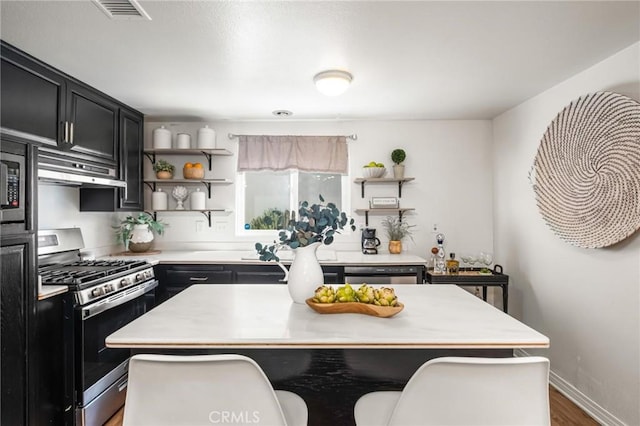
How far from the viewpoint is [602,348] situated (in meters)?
2.21

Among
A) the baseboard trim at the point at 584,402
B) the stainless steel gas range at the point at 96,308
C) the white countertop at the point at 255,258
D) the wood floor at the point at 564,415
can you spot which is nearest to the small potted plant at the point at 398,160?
the white countertop at the point at 255,258

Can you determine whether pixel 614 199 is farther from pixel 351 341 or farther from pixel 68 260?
pixel 68 260

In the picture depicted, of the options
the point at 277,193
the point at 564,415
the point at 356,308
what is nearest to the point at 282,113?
the point at 277,193

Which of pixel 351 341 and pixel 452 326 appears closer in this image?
pixel 351 341

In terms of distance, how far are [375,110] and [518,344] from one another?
2.56m

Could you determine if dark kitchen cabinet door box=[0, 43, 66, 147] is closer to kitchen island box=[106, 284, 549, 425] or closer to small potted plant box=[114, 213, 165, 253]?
small potted plant box=[114, 213, 165, 253]

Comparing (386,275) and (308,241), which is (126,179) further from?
(386,275)

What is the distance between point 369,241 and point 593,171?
1.90 m

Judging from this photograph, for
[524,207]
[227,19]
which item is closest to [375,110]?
[524,207]

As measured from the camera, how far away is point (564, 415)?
2.28m

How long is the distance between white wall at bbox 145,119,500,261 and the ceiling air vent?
1.99 m

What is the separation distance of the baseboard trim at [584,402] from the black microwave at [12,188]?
350 cm

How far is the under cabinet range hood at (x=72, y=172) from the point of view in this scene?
2.21m

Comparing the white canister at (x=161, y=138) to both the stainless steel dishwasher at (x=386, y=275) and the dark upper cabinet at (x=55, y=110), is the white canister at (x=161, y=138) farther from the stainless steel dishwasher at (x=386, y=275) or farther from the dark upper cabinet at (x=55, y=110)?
the stainless steel dishwasher at (x=386, y=275)
